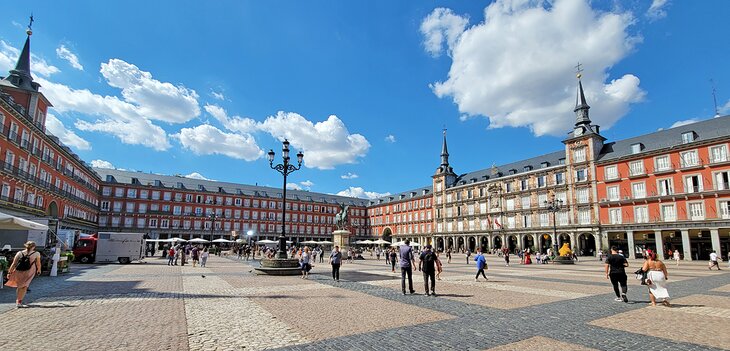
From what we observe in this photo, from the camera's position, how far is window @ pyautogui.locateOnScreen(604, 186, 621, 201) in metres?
42.3

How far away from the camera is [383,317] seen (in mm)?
7906

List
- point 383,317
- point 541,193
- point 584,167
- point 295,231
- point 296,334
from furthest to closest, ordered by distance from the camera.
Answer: point 295,231
point 541,193
point 584,167
point 383,317
point 296,334

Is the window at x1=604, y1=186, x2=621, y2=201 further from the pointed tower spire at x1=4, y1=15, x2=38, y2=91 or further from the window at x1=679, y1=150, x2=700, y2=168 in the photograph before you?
the pointed tower spire at x1=4, y1=15, x2=38, y2=91

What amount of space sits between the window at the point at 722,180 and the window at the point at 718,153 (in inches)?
51.6

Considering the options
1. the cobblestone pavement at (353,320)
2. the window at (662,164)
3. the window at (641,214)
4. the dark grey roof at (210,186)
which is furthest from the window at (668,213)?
the dark grey roof at (210,186)

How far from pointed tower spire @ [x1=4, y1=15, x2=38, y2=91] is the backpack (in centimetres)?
3795

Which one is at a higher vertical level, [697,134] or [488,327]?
[697,134]

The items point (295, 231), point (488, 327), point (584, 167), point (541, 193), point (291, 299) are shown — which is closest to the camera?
point (488, 327)

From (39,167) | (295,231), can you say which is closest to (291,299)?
(39,167)

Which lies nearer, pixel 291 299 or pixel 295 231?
pixel 291 299

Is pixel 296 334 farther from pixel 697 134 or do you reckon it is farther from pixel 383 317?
pixel 697 134

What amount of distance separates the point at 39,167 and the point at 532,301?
44486 mm

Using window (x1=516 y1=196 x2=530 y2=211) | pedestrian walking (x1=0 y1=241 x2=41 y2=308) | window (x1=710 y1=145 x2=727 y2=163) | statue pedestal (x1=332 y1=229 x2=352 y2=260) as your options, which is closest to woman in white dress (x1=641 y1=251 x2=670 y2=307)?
pedestrian walking (x1=0 y1=241 x2=41 y2=308)

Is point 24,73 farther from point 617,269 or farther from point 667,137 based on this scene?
point 667,137
